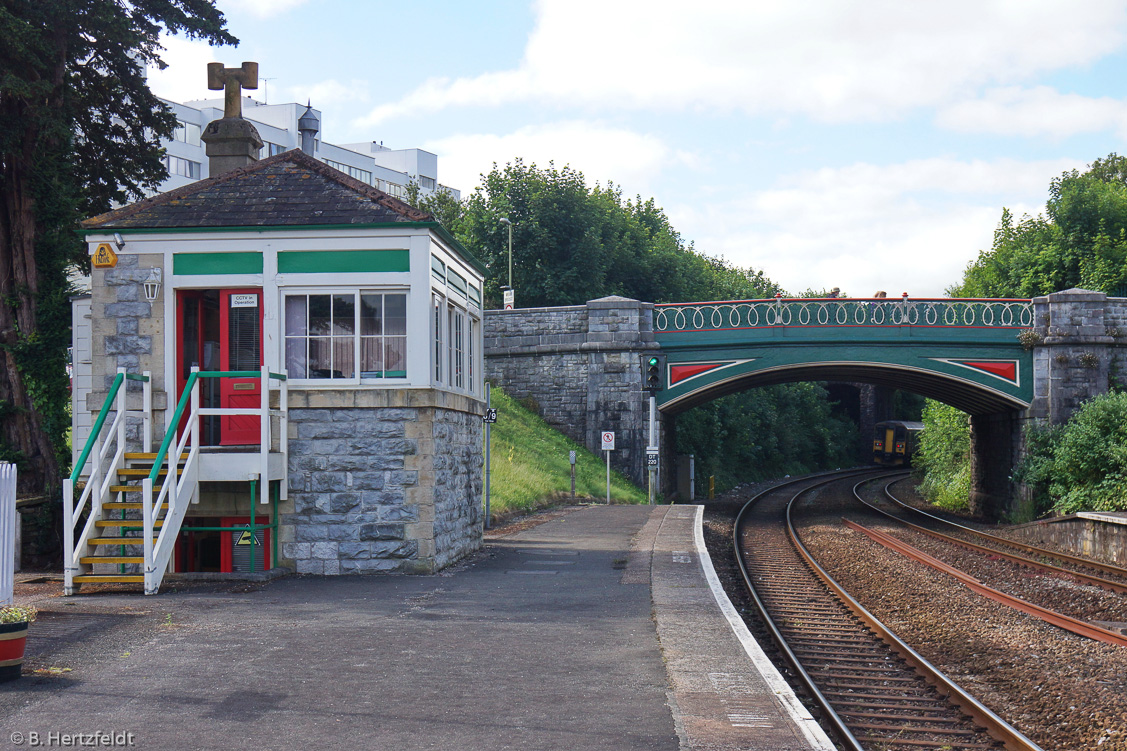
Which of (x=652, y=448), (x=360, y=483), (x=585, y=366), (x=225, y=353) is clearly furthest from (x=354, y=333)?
(x=585, y=366)

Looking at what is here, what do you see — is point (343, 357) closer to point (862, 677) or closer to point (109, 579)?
point (109, 579)

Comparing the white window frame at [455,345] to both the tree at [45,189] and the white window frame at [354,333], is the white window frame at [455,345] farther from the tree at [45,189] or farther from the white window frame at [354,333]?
the tree at [45,189]

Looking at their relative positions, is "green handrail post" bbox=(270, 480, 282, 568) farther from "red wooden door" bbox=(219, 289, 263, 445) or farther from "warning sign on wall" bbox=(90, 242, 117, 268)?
"warning sign on wall" bbox=(90, 242, 117, 268)

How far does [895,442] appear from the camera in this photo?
56.4 m

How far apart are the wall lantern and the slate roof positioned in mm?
599

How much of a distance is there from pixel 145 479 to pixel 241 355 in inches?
115

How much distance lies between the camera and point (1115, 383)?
27.7 m

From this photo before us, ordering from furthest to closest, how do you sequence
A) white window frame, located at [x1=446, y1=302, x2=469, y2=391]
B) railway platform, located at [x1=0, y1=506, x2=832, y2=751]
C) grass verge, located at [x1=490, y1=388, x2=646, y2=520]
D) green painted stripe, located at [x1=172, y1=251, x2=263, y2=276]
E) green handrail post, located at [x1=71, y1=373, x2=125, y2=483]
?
1. grass verge, located at [x1=490, y1=388, x2=646, y2=520]
2. white window frame, located at [x1=446, y1=302, x2=469, y2=391]
3. green painted stripe, located at [x1=172, y1=251, x2=263, y2=276]
4. green handrail post, located at [x1=71, y1=373, x2=125, y2=483]
5. railway platform, located at [x1=0, y1=506, x2=832, y2=751]

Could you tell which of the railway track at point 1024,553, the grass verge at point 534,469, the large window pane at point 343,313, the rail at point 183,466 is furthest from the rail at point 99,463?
the railway track at point 1024,553

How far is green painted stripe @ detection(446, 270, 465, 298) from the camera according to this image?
1429 centimetres

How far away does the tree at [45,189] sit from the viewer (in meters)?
15.1

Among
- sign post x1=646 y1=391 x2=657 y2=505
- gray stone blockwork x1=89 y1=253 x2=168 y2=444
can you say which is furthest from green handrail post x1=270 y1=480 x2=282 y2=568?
sign post x1=646 y1=391 x2=657 y2=505

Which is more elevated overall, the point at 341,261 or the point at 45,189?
the point at 45,189

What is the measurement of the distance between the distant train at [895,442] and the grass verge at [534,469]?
2918 cm
